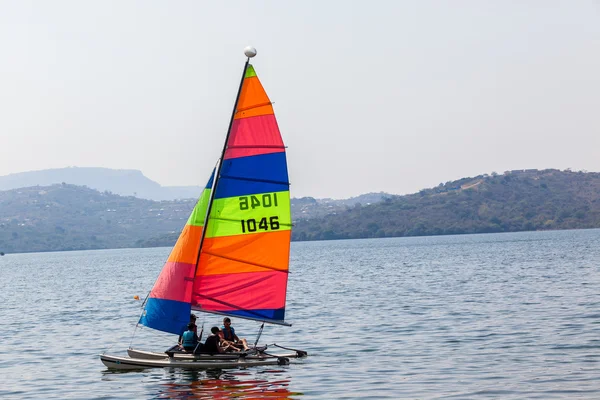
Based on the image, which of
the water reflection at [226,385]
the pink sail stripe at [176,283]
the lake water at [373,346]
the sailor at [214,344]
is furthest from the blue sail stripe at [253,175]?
the lake water at [373,346]

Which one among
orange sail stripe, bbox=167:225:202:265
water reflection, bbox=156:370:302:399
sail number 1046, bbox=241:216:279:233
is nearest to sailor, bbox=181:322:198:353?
water reflection, bbox=156:370:302:399

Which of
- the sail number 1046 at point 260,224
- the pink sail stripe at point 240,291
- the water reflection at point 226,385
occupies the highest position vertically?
the sail number 1046 at point 260,224

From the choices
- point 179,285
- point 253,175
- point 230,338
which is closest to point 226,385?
point 230,338

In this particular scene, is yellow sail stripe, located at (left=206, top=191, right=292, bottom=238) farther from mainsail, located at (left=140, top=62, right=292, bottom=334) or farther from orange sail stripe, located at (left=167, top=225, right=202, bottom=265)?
orange sail stripe, located at (left=167, top=225, right=202, bottom=265)

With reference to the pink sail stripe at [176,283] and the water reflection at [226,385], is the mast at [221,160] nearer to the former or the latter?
the pink sail stripe at [176,283]

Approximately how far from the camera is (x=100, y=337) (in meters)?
49.6

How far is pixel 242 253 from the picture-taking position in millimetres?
32781

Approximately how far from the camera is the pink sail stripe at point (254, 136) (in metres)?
32.0

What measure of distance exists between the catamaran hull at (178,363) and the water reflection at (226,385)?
38cm

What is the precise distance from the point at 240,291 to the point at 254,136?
5.89m

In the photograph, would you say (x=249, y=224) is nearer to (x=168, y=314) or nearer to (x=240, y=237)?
(x=240, y=237)

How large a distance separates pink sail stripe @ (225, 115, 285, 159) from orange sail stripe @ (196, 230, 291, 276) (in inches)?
123

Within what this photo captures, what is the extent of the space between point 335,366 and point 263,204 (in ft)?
25.3

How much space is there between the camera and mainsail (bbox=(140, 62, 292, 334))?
3212 centimetres
